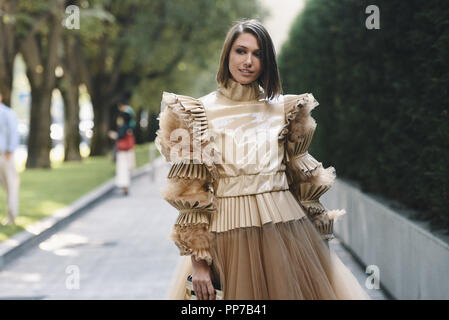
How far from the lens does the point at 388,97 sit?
7.87 m

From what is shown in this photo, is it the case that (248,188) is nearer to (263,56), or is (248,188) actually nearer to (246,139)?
(246,139)

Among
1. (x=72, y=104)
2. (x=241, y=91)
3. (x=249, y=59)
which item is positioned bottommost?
(x=241, y=91)

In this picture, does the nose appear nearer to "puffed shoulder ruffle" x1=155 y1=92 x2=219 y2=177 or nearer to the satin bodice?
the satin bodice

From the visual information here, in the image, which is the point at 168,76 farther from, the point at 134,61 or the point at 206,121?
the point at 206,121

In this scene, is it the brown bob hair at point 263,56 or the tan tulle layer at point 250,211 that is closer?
the tan tulle layer at point 250,211

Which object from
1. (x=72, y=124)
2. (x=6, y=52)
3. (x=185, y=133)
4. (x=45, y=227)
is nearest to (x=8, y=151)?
(x=45, y=227)

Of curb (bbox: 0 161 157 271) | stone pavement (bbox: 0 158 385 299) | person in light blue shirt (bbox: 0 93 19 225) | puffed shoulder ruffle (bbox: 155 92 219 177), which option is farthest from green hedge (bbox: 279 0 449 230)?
person in light blue shirt (bbox: 0 93 19 225)

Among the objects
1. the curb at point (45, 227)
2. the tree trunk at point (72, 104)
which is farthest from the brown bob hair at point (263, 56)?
the tree trunk at point (72, 104)

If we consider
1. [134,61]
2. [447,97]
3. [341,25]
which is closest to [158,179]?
[134,61]

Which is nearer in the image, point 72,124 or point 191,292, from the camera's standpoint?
point 191,292

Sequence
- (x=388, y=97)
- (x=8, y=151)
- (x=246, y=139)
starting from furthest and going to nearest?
1. (x=8, y=151)
2. (x=388, y=97)
3. (x=246, y=139)

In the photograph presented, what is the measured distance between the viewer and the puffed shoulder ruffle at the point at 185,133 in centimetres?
328

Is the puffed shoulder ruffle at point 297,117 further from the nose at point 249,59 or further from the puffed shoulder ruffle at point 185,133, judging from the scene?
the puffed shoulder ruffle at point 185,133

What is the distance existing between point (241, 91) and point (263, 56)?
0.62 feet
